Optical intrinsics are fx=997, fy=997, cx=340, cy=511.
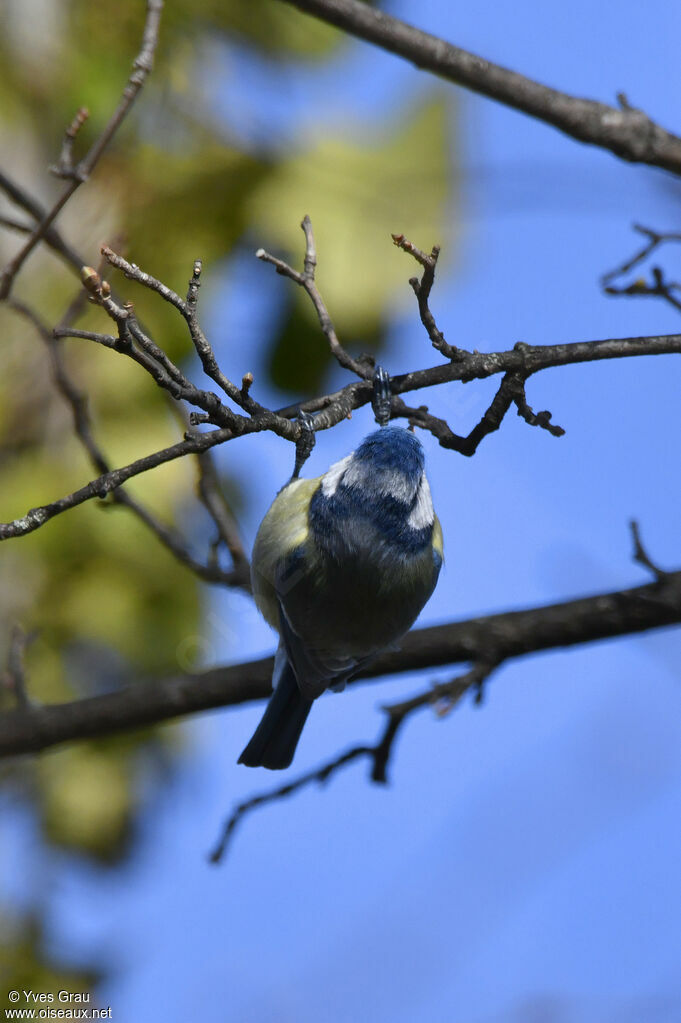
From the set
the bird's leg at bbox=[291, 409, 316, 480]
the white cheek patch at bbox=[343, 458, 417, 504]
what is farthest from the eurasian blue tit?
the bird's leg at bbox=[291, 409, 316, 480]

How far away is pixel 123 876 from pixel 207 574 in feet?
6.00

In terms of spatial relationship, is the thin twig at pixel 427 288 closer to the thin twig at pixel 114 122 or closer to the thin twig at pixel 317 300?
the thin twig at pixel 317 300

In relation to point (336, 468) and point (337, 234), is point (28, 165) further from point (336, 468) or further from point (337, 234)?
point (336, 468)

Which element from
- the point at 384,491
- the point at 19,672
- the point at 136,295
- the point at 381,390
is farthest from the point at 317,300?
the point at 136,295

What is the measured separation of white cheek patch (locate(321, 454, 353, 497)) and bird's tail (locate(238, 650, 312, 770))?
14.7 inches

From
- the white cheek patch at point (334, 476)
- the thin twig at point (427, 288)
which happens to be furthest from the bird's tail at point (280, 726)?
the thin twig at point (427, 288)

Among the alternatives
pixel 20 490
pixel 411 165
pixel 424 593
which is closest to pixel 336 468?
pixel 424 593

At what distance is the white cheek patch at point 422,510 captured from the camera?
1.73 m

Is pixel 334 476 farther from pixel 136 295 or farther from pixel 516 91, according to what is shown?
pixel 136 295

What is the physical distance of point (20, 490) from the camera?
3.09 metres

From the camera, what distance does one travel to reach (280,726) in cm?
195

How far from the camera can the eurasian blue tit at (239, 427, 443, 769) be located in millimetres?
1704

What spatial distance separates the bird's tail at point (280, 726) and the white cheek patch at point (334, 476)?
0.37 metres

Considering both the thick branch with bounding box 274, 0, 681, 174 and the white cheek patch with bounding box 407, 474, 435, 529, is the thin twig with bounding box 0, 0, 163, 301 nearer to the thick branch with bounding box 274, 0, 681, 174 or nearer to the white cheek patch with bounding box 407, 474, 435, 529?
the thick branch with bounding box 274, 0, 681, 174
